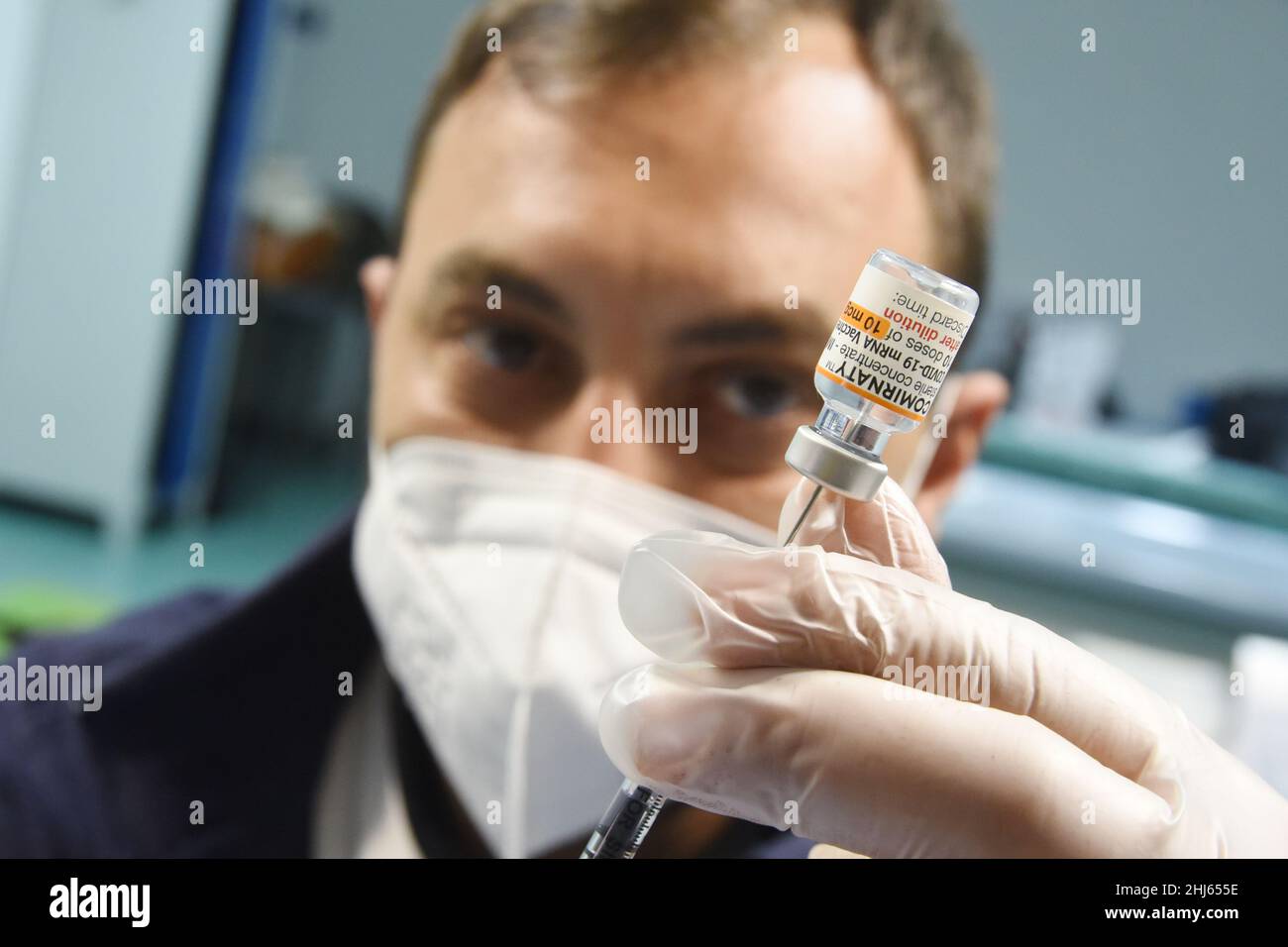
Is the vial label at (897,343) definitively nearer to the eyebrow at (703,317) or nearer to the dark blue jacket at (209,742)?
the eyebrow at (703,317)

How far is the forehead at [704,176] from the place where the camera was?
1.79ft

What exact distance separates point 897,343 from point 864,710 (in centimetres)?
13

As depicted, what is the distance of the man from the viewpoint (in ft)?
1.78

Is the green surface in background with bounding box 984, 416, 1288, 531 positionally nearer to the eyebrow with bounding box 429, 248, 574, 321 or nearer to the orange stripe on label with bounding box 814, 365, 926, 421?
the eyebrow with bounding box 429, 248, 574, 321

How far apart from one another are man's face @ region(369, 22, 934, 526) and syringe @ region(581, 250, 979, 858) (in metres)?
0.22

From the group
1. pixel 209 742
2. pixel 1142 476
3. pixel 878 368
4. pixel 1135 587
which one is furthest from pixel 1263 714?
pixel 209 742

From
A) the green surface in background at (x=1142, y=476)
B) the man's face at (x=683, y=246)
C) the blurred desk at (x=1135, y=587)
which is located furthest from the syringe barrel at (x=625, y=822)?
the green surface in background at (x=1142, y=476)

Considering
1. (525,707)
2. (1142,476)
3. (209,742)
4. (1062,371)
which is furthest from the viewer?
(1062,371)

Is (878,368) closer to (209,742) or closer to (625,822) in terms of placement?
(625,822)

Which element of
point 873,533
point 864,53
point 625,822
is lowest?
point 625,822

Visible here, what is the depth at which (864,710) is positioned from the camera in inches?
13.3

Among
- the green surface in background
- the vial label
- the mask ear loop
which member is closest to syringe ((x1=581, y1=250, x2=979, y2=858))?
Result: the vial label

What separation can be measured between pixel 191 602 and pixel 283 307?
1.84m
